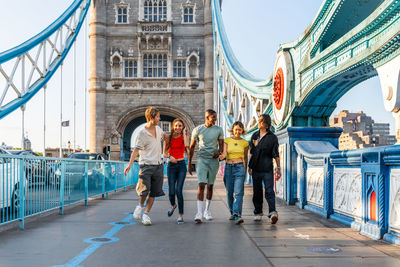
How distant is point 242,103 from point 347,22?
322 inches

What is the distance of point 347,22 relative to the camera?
7086 millimetres

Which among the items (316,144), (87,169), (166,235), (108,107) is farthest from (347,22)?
(108,107)

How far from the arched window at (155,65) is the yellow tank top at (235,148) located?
27426 mm

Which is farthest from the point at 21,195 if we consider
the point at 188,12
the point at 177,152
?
the point at 188,12

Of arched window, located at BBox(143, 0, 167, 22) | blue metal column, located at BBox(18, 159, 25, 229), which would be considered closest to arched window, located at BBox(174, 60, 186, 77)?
arched window, located at BBox(143, 0, 167, 22)

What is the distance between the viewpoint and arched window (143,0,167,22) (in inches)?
1309

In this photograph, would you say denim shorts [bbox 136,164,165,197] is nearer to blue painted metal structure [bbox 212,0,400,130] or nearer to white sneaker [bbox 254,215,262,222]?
white sneaker [bbox 254,215,262,222]

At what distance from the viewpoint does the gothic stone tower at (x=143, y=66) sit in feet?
105

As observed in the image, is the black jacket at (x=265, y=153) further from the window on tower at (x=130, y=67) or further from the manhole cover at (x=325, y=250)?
the window on tower at (x=130, y=67)

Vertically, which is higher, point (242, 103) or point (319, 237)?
point (242, 103)

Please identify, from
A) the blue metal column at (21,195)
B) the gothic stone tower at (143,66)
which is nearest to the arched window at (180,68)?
the gothic stone tower at (143,66)

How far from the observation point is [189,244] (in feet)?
13.6

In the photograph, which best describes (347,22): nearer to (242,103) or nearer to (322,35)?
(322,35)

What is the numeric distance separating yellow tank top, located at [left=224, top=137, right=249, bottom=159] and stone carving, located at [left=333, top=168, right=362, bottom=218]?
1.24m
